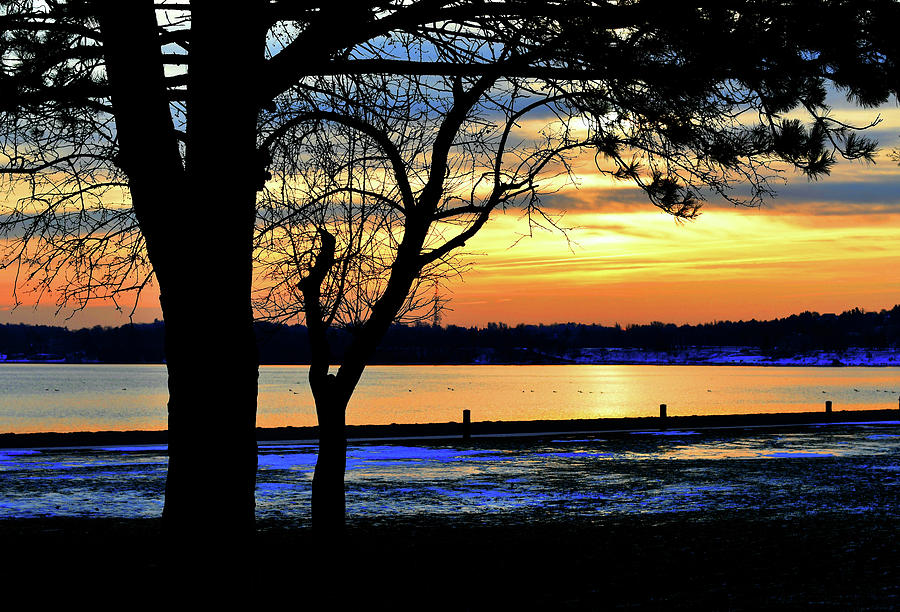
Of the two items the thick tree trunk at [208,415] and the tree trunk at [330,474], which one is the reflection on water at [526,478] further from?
the thick tree trunk at [208,415]

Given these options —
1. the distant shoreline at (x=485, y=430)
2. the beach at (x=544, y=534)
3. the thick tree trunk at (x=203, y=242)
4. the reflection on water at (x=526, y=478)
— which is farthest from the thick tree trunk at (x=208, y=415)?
the distant shoreline at (x=485, y=430)

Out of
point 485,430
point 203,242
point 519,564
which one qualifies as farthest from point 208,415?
point 485,430

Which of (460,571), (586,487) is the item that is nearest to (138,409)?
(586,487)

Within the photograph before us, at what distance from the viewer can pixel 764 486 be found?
19.9 m

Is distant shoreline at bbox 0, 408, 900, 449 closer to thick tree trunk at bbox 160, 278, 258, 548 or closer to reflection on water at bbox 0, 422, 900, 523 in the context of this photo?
reflection on water at bbox 0, 422, 900, 523

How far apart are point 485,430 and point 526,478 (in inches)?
512

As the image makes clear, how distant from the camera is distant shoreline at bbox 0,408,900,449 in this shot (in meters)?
30.4

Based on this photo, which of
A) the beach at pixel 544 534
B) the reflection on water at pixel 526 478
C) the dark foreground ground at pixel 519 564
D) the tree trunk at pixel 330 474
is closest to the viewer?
the dark foreground ground at pixel 519 564

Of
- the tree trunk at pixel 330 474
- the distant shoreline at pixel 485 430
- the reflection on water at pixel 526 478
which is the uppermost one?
the tree trunk at pixel 330 474

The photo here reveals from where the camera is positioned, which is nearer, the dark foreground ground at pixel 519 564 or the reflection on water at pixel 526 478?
the dark foreground ground at pixel 519 564

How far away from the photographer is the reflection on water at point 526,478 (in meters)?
17.1

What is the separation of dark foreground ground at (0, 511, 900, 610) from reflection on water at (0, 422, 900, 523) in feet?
5.19

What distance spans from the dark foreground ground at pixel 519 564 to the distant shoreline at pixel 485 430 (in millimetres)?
15792

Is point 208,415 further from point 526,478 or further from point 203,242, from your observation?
point 526,478
